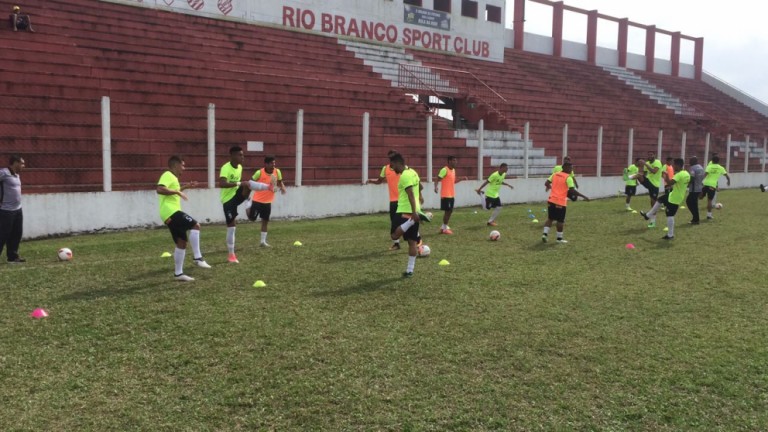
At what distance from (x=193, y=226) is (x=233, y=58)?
14.0 m

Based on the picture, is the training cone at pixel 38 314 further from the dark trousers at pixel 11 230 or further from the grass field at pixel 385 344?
the dark trousers at pixel 11 230

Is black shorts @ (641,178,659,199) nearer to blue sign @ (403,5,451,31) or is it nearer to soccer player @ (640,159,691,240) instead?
soccer player @ (640,159,691,240)

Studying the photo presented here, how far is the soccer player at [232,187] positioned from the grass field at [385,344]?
441 mm

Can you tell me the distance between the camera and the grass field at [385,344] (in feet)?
13.1

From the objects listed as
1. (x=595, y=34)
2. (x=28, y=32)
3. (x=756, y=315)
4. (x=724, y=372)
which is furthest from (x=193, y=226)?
(x=595, y=34)

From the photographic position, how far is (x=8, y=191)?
8938mm

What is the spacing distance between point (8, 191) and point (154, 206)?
11.9ft

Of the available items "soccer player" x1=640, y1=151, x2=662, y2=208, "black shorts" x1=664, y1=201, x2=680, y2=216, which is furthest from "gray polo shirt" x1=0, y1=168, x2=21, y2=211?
"soccer player" x1=640, y1=151, x2=662, y2=208

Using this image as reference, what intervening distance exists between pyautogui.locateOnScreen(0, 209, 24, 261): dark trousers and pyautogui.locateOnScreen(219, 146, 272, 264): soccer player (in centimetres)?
318

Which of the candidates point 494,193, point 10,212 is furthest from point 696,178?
point 10,212

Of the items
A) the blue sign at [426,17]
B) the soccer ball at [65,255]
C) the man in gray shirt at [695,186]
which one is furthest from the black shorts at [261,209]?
the blue sign at [426,17]

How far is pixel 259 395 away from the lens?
4195mm

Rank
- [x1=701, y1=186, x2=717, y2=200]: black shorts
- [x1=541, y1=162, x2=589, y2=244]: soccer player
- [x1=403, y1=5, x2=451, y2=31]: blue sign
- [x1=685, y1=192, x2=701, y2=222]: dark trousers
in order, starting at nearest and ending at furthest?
1. [x1=541, y1=162, x2=589, y2=244]: soccer player
2. [x1=685, y1=192, x2=701, y2=222]: dark trousers
3. [x1=701, y1=186, x2=717, y2=200]: black shorts
4. [x1=403, y1=5, x2=451, y2=31]: blue sign

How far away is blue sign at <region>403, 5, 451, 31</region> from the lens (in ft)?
95.9
